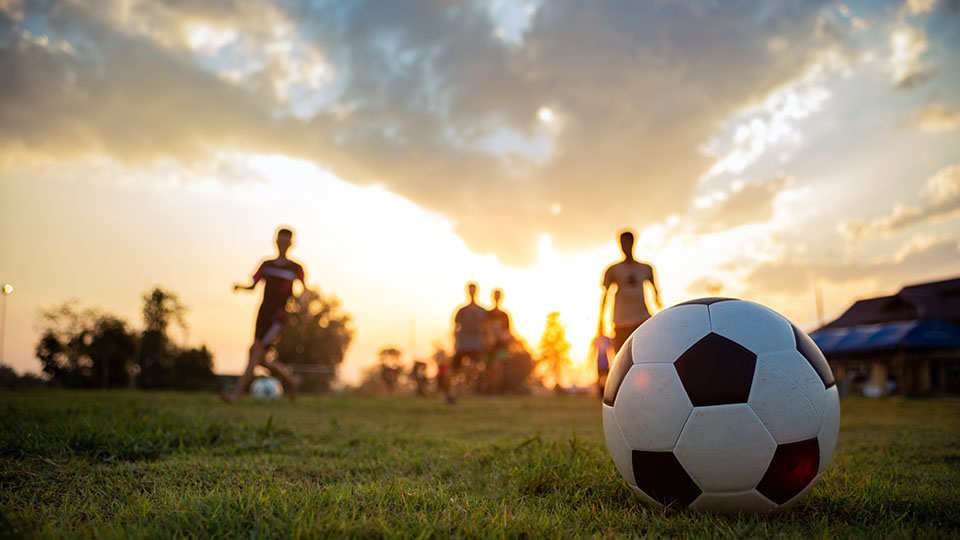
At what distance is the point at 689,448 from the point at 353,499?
1478 millimetres

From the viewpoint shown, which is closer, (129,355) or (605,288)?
(605,288)

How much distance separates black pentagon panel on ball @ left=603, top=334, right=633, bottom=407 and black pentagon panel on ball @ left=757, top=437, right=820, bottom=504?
2.32ft

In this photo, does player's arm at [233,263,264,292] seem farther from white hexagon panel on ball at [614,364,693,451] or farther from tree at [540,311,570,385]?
tree at [540,311,570,385]

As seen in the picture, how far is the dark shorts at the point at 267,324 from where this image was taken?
8273mm

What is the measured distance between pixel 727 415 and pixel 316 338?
182 ft

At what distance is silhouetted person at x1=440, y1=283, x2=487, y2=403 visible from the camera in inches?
460

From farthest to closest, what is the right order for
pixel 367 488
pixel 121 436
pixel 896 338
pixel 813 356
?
1. pixel 896 338
2. pixel 121 436
3. pixel 367 488
4. pixel 813 356

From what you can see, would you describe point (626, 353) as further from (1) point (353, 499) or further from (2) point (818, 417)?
(1) point (353, 499)

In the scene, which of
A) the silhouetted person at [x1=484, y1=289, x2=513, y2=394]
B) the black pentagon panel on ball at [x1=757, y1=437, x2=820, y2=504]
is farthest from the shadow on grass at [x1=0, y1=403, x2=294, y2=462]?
the silhouetted person at [x1=484, y1=289, x2=513, y2=394]

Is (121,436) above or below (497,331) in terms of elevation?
below

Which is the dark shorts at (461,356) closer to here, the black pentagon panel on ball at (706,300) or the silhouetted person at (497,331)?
the silhouetted person at (497,331)

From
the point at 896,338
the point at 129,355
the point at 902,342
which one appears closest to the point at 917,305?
the point at 896,338

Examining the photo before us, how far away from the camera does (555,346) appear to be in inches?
2217

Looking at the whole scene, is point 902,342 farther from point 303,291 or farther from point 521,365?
point 521,365
